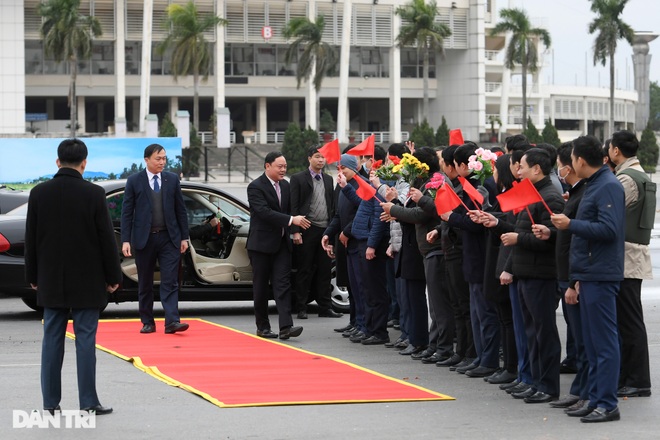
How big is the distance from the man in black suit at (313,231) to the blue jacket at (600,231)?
5483 millimetres

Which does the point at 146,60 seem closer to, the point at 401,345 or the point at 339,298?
the point at 339,298

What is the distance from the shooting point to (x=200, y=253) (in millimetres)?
14188

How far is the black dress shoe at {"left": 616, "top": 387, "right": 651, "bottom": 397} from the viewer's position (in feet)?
30.1

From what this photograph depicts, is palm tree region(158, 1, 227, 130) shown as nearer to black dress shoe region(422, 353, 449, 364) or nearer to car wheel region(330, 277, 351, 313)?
car wheel region(330, 277, 351, 313)

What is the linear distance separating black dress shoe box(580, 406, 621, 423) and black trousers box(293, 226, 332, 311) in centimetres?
639

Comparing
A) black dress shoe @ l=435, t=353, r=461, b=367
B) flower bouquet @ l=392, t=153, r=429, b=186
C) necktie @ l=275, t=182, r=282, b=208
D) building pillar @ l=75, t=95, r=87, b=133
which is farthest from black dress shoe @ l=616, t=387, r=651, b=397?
building pillar @ l=75, t=95, r=87, b=133

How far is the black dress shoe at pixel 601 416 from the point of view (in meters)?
8.13

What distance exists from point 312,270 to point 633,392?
597 cm

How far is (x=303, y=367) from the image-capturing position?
10523 millimetres

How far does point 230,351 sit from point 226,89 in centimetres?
7824

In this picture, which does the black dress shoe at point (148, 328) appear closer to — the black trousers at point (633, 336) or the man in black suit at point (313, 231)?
the man in black suit at point (313, 231)

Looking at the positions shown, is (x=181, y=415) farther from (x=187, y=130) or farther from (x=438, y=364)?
(x=187, y=130)

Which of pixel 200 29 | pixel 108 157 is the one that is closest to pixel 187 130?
pixel 200 29

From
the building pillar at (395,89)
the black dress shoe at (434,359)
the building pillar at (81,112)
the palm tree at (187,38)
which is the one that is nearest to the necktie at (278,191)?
the black dress shoe at (434,359)
